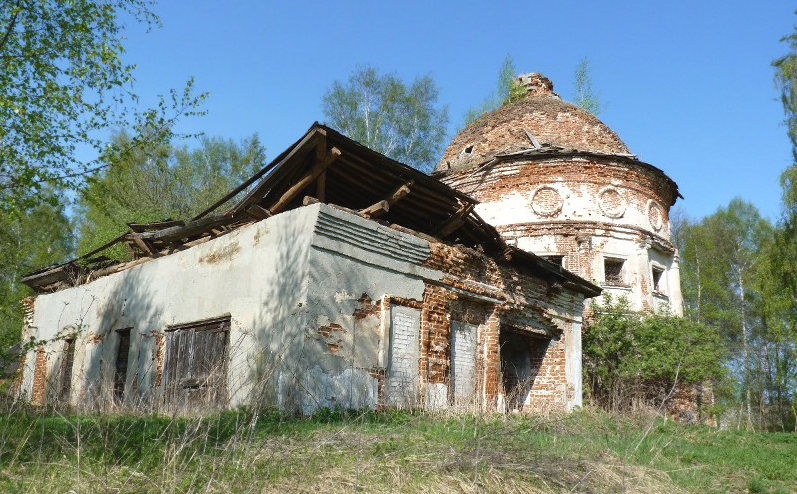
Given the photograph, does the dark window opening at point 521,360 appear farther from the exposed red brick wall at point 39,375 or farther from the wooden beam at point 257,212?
the exposed red brick wall at point 39,375

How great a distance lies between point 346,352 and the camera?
28.1 feet

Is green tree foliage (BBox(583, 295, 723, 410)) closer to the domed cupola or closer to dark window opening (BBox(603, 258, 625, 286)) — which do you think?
dark window opening (BBox(603, 258, 625, 286))

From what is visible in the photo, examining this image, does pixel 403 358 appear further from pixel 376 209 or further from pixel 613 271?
pixel 613 271

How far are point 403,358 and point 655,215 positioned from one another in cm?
1237

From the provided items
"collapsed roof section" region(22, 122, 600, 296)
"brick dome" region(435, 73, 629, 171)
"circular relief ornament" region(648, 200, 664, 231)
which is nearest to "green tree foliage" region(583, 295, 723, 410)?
"circular relief ornament" region(648, 200, 664, 231)

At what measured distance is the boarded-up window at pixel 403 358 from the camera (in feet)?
30.0

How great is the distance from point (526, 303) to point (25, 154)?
9.63 metres

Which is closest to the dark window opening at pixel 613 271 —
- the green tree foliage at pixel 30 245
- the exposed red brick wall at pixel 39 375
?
the green tree foliage at pixel 30 245

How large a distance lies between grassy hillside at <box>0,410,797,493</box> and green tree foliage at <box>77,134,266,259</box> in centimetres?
1760

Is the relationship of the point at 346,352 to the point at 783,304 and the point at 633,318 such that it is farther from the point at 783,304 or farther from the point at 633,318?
the point at 783,304

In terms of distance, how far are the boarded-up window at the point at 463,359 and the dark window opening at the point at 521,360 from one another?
Result: 208cm

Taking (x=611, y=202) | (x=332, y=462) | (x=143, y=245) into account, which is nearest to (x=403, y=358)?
(x=332, y=462)

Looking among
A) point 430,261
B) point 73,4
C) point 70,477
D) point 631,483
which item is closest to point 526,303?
point 430,261

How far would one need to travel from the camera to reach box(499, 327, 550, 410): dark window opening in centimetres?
1292
